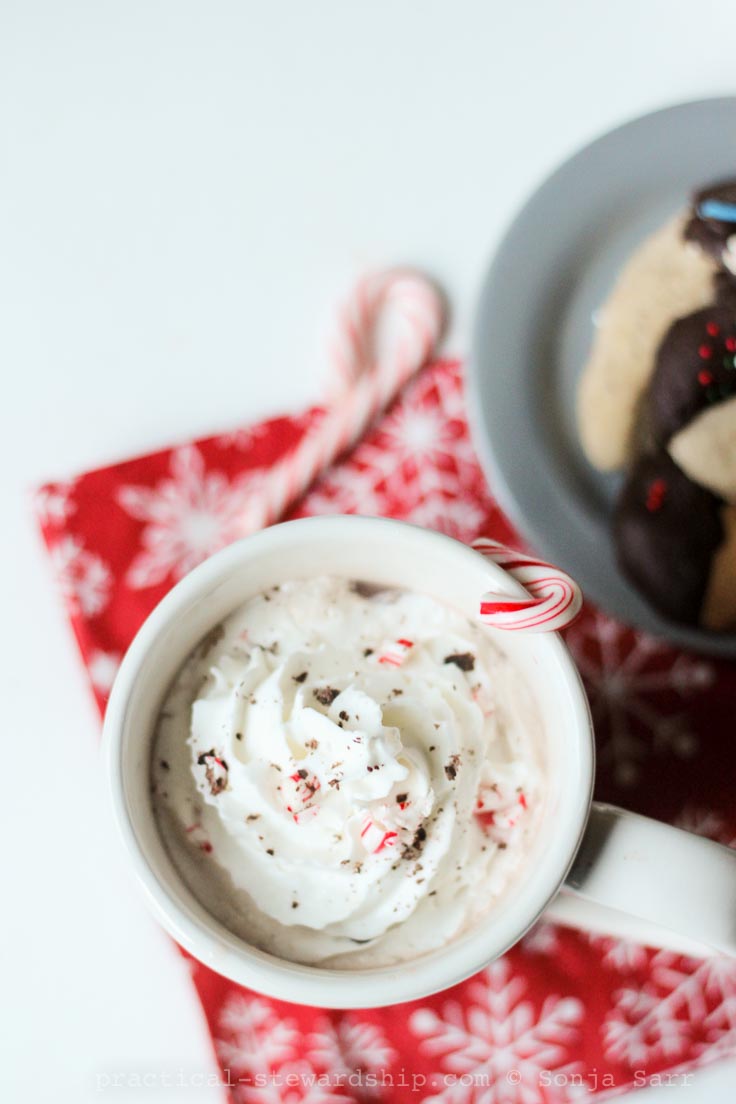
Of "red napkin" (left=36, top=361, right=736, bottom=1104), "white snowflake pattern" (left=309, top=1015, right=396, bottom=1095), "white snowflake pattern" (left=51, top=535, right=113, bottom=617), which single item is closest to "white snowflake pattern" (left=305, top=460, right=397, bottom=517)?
"red napkin" (left=36, top=361, right=736, bottom=1104)

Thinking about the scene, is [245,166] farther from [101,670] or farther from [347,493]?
[101,670]

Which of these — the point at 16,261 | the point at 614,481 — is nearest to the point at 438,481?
the point at 614,481

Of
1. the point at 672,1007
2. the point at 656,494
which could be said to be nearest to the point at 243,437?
the point at 656,494

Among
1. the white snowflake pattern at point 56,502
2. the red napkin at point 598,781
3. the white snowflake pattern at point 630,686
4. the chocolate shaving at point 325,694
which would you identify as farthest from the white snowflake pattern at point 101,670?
the white snowflake pattern at point 630,686

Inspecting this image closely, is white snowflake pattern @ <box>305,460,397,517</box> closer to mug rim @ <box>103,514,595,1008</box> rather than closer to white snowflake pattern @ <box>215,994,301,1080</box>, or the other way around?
mug rim @ <box>103,514,595,1008</box>

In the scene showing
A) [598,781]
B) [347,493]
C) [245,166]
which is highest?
[245,166]

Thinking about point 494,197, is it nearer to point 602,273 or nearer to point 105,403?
point 602,273

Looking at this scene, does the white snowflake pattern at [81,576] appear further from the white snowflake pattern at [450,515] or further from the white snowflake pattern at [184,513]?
the white snowflake pattern at [450,515]

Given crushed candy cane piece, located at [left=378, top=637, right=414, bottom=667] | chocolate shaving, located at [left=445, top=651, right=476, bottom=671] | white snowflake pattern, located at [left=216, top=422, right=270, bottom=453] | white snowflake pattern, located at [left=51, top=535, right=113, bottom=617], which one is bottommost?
white snowflake pattern, located at [left=51, top=535, right=113, bottom=617]
